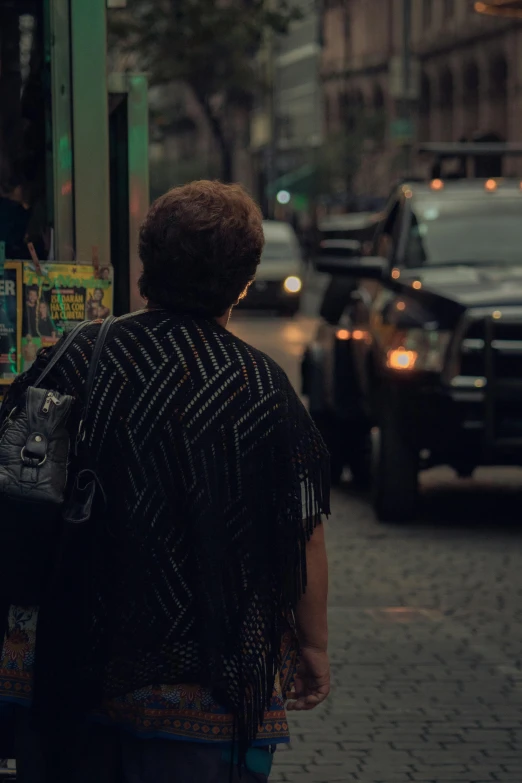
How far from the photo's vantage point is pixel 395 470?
33.0 ft

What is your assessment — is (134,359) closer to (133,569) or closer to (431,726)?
(133,569)

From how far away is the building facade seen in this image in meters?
53.8

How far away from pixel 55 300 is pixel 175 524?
5.69ft

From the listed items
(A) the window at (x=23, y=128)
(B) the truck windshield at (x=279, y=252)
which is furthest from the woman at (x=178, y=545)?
(B) the truck windshield at (x=279, y=252)

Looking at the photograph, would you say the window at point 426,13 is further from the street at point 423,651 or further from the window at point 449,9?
the street at point 423,651

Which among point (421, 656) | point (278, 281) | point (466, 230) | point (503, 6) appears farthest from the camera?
point (278, 281)

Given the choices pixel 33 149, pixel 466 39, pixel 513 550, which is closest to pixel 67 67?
pixel 33 149

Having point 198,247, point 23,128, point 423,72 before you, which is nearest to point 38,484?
point 198,247

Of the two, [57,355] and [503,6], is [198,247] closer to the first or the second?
[57,355]

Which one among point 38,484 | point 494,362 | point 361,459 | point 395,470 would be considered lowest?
point 361,459

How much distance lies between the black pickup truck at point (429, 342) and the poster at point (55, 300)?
5129 mm

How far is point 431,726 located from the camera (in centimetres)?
587

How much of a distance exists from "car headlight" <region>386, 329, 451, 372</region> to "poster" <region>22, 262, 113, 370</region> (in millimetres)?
5200

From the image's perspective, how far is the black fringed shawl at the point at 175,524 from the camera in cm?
311
